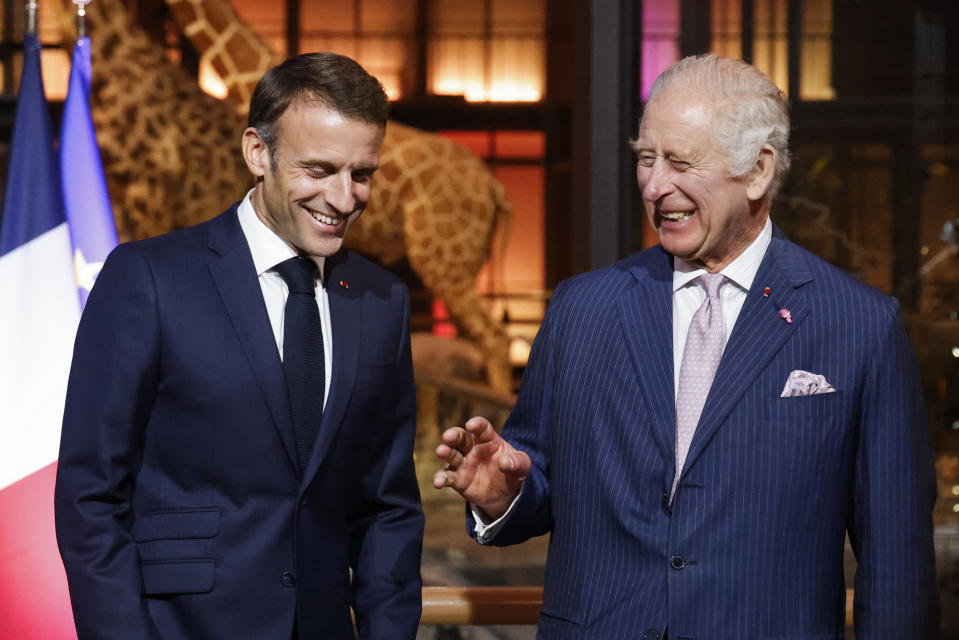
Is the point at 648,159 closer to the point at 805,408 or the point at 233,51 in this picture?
the point at 805,408

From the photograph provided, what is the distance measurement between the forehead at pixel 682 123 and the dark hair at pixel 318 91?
0.39 metres

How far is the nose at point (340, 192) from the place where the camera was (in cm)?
166

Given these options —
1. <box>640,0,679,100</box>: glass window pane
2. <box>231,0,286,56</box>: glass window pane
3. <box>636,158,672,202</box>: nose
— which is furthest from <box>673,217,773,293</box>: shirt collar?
<box>231,0,286,56</box>: glass window pane

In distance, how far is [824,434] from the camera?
1693mm

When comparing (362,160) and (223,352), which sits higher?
(362,160)

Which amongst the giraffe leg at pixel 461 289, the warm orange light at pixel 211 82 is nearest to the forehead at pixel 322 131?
the giraffe leg at pixel 461 289

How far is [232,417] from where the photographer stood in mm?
1644

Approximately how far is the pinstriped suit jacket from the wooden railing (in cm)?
41

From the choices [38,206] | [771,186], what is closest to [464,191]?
[38,206]

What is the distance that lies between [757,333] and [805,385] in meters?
0.10

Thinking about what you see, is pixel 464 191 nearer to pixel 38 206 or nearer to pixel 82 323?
pixel 38 206

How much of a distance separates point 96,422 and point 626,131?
1.89 m

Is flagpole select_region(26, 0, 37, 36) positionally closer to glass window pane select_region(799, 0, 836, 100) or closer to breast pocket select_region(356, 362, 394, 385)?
breast pocket select_region(356, 362, 394, 385)

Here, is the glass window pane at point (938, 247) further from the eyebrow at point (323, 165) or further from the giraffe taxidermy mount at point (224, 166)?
the giraffe taxidermy mount at point (224, 166)
